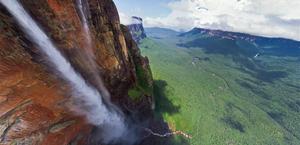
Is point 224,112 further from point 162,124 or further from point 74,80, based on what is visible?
point 74,80

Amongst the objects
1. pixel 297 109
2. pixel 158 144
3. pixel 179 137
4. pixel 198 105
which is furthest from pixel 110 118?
pixel 297 109

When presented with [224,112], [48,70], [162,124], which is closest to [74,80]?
[48,70]

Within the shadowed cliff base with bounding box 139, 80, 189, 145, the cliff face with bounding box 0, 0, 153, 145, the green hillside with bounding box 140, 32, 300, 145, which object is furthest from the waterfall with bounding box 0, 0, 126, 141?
the green hillside with bounding box 140, 32, 300, 145

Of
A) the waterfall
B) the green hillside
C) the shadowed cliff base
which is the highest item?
the waterfall

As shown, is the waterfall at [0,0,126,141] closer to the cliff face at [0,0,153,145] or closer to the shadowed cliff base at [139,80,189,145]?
the cliff face at [0,0,153,145]

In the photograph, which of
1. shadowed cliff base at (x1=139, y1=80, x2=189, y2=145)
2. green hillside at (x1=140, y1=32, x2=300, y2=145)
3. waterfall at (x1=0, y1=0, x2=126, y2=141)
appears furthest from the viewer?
green hillside at (x1=140, y1=32, x2=300, y2=145)

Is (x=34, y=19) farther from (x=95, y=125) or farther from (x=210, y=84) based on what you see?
(x=210, y=84)

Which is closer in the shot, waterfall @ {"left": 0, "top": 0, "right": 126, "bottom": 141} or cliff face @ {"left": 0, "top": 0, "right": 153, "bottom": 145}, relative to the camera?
cliff face @ {"left": 0, "top": 0, "right": 153, "bottom": 145}
